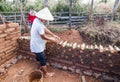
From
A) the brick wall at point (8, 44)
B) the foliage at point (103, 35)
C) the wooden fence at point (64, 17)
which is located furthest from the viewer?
the wooden fence at point (64, 17)

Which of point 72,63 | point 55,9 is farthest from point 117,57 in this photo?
point 55,9

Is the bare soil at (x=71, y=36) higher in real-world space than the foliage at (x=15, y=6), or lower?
lower

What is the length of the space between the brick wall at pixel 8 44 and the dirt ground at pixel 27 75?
19cm

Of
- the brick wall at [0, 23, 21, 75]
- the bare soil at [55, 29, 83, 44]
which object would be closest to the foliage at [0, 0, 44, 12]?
the bare soil at [55, 29, 83, 44]

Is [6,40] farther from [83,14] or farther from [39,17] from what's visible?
[83,14]

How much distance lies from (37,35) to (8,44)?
1.02 metres

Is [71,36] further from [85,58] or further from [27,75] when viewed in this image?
[27,75]

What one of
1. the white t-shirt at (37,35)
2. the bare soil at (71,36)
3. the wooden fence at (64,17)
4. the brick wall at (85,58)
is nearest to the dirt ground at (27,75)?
the brick wall at (85,58)

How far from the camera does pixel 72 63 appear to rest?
3256 mm

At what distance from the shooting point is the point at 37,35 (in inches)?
112

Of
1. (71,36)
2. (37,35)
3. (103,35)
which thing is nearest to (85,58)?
(37,35)

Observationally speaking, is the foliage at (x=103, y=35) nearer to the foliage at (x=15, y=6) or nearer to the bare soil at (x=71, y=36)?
the bare soil at (x=71, y=36)

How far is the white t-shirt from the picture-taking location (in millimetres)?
2734

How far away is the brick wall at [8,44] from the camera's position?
10.8 ft
